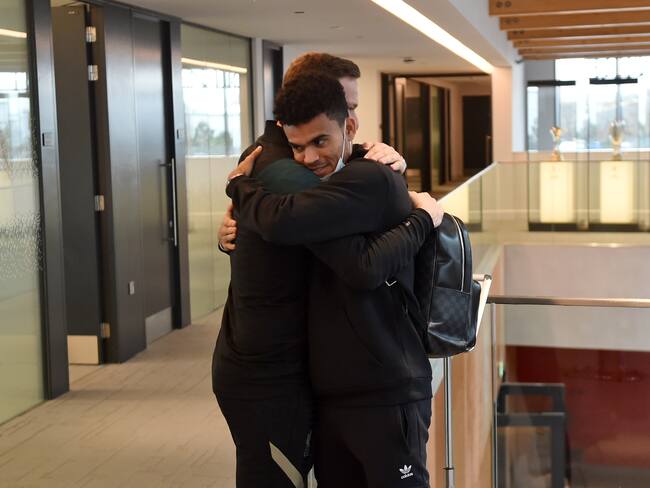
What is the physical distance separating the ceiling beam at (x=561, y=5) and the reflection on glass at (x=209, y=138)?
271 centimetres

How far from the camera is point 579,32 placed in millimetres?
13141

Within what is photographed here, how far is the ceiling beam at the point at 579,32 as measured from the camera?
12852mm

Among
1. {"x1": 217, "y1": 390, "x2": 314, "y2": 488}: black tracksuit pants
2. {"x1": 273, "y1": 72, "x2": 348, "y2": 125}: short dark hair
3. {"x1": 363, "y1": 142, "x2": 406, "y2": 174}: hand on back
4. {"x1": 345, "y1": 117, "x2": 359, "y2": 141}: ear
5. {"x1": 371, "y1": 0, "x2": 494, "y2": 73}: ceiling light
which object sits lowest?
{"x1": 217, "y1": 390, "x2": 314, "y2": 488}: black tracksuit pants

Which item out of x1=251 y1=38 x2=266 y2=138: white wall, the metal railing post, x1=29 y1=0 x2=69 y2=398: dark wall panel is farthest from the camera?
x1=251 y1=38 x2=266 y2=138: white wall

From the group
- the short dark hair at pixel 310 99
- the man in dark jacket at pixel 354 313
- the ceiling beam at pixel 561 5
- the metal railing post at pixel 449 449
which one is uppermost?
the ceiling beam at pixel 561 5

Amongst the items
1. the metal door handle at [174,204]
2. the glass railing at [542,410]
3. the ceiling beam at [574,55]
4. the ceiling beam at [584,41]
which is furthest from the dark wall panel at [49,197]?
the ceiling beam at [574,55]

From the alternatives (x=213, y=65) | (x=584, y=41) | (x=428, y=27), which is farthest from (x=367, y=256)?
(x=584, y=41)

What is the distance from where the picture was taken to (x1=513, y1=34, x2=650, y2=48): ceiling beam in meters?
14.1

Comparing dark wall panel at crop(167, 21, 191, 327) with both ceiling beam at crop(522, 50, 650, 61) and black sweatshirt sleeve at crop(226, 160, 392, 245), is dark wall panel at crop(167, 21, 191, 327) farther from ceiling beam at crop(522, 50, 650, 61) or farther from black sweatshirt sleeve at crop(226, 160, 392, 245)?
ceiling beam at crop(522, 50, 650, 61)

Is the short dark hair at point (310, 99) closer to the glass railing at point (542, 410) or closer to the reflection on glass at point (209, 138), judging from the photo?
the glass railing at point (542, 410)

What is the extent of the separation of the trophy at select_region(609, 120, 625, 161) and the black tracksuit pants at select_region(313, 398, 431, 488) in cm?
1609

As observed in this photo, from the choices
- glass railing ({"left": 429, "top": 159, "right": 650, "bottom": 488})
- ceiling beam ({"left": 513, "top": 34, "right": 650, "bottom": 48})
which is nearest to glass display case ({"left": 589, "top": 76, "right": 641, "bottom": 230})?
ceiling beam ({"left": 513, "top": 34, "right": 650, "bottom": 48})

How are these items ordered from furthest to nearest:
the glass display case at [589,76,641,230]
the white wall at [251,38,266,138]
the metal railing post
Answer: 1. the glass display case at [589,76,641,230]
2. the white wall at [251,38,266,138]
3. the metal railing post

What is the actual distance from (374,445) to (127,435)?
139 inches
